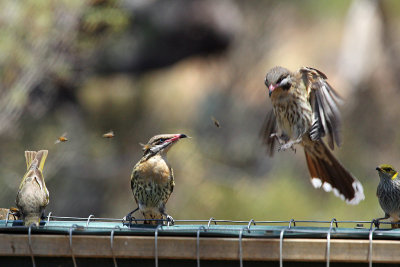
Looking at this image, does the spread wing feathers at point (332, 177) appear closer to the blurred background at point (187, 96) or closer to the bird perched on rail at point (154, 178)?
the bird perched on rail at point (154, 178)

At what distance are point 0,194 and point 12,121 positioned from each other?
102 cm

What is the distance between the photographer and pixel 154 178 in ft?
16.7

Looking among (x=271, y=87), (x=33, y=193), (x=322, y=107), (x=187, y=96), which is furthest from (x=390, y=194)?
(x=187, y=96)

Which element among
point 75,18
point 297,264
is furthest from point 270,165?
point 297,264

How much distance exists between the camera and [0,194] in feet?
30.8

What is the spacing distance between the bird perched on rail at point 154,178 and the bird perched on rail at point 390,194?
1.48 m

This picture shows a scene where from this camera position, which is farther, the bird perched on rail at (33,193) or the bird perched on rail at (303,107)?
the bird perched on rail at (303,107)

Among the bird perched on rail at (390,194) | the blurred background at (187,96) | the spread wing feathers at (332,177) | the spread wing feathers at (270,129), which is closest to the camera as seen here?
the bird perched on rail at (390,194)

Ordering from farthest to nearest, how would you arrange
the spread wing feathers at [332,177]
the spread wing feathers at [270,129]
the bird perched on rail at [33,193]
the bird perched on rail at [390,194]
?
the spread wing feathers at [270,129] → the spread wing feathers at [332,177] → the bird perched on rail at [390,194] → the bird perched on rail at [33,193]

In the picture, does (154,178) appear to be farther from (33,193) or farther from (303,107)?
(303,107)

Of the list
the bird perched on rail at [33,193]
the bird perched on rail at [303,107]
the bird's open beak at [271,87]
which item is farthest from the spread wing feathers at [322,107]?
the bird perched on rail at [33,193]

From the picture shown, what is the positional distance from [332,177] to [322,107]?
0.76m

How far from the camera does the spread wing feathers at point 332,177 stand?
5.63m

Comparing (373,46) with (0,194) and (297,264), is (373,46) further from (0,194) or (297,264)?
(297,264)
